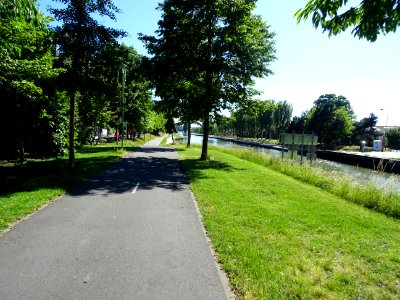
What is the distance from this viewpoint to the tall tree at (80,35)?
13.6m

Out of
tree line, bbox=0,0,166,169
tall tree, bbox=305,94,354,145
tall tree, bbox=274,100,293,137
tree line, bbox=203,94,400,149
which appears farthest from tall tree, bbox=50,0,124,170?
tall tree, bbox=274,100,293,137

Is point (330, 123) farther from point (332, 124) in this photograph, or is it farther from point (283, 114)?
point (283, 114)

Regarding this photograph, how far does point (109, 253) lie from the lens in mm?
5664

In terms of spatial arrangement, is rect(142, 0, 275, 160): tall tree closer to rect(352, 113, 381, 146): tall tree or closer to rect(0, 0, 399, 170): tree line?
rect(0, 0, 399, 170): tree line

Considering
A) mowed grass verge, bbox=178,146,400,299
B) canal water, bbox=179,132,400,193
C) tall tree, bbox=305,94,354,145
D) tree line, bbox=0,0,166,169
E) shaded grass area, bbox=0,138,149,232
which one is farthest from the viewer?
tall tree, bbox=305,94,354,145

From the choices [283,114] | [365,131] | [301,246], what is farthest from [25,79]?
[283,114]

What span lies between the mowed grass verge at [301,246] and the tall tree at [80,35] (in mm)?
8490

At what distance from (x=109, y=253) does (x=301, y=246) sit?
3818 millimetres

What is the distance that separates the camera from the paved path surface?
4.42 m

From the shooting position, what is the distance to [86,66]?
14.4 m

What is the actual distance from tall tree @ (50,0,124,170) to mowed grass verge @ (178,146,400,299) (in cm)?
849

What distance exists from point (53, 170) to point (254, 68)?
13.9 metres

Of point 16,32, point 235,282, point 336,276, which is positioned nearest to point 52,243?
point 235,282

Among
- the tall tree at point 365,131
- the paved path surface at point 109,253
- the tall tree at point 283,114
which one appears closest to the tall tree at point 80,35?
the paved path surface at point 109,253
